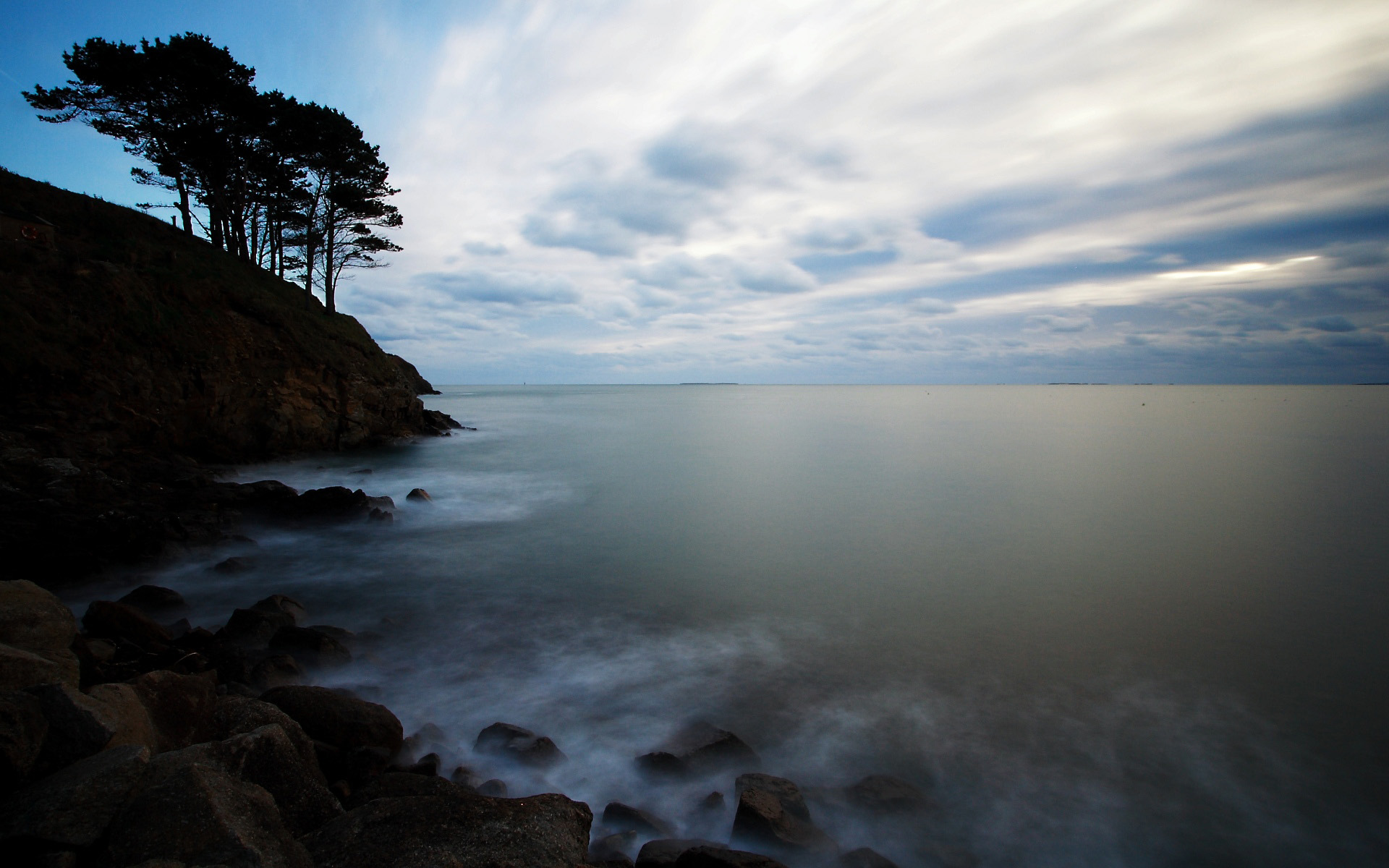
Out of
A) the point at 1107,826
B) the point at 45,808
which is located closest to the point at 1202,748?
the point at 1107,826

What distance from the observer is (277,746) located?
379 centimetres

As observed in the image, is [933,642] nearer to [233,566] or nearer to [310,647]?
[310,647]

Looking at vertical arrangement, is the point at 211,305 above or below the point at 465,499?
above

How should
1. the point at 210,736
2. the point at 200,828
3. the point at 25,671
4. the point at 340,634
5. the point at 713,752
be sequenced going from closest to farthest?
1. the point at 200,828
2. the point at 25,671
3. the point at 210,736
4. the point at 713,752
5. the point at 340,634

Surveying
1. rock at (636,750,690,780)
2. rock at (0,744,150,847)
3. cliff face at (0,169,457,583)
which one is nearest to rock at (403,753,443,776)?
rock at (636,750,690,780)

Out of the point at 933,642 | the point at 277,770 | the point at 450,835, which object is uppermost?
the point at 277,770

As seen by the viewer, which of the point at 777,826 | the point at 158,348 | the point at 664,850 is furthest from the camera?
the point at 158,348

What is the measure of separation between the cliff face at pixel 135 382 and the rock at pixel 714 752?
9.33m

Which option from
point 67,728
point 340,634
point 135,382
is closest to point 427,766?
point 67,728

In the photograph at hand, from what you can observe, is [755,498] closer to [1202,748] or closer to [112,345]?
[1202,748]

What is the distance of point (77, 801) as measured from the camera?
9.65 feet

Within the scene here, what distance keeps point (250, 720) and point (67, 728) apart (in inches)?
46.3

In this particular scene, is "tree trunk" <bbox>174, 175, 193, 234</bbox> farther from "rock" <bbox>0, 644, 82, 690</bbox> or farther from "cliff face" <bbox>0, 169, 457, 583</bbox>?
"rock" <bbox>0, 644, 82, 690</bbox>

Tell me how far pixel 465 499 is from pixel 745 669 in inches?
488
